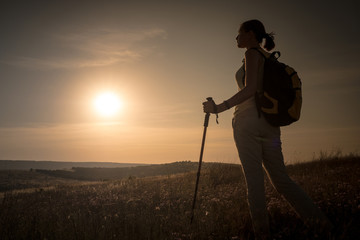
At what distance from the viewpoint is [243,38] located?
13.2 ft

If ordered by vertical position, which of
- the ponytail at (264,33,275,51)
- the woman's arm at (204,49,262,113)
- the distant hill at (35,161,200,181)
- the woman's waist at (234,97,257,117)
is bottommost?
the distant hill at (35,161,200,181)

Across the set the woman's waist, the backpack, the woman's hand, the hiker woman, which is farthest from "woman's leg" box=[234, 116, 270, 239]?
the woman's hand

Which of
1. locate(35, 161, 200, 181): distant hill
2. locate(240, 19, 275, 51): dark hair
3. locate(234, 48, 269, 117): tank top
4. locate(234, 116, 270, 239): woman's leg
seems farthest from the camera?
locate(35, 161, 200, 181): distant hill

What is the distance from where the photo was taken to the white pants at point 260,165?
3.73m

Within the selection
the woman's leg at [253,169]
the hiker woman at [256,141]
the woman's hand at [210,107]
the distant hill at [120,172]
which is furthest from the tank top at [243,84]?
the distant hill at [120,172]

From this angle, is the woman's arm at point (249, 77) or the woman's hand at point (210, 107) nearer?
the woman's arm at point (249, 77)

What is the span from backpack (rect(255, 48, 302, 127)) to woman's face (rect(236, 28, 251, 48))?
0.51 metres

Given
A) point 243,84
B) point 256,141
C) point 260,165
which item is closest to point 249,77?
point 243,84

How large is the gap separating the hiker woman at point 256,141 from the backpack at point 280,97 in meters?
0.10

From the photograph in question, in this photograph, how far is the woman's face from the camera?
13.1 ft

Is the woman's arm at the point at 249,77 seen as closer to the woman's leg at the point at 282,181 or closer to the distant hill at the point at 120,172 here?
the woman's leg at the point at 282,181

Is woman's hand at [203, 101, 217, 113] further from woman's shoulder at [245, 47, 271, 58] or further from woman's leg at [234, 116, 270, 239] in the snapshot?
woman's shoulder at [245, 47, 271, 58]

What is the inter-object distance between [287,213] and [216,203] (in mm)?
1910

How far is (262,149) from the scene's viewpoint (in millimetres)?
3965
